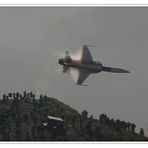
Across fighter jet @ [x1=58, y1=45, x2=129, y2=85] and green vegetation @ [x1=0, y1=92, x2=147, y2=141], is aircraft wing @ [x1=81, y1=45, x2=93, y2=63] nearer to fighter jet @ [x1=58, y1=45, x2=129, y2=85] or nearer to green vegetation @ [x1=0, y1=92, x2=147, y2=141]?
fighter jet @ [x1=58, y1=45, x2=129, y2=85]

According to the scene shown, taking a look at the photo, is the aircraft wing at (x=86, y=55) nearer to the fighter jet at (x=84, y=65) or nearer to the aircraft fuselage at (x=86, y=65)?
the fighter jet at (x=84, y=65)

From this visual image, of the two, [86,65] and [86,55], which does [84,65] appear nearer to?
[86,65]

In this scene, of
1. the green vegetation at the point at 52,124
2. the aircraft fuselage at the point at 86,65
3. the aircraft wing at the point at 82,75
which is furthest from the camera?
the aircraft wing at the point at 82,75

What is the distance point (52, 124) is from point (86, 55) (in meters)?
2.91

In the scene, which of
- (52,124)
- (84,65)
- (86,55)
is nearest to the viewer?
(86,55)

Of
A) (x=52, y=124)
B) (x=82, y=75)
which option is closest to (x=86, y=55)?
(x=82, y=75)

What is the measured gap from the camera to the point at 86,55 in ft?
69.1

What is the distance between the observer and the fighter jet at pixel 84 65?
2086 cm

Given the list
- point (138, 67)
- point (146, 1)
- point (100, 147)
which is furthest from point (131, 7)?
point (100, 147)

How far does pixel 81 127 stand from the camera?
23.0 metres

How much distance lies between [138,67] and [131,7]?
2.20m

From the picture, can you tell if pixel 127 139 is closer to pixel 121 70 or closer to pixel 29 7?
pixel 121 70

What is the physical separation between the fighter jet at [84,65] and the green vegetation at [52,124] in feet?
4.45

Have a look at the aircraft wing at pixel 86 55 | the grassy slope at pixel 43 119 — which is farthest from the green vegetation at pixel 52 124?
the aircraft wing at pixel 86 55
